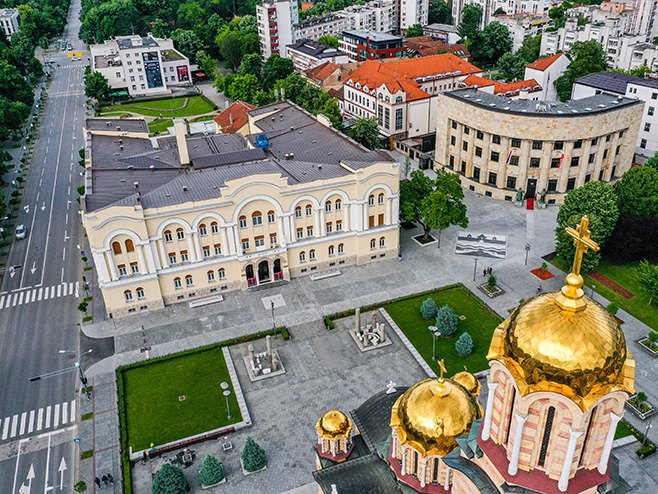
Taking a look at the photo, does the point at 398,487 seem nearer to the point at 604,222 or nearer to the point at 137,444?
the point at 137,444

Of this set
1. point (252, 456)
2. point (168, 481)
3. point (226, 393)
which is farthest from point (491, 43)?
point (168, 481)

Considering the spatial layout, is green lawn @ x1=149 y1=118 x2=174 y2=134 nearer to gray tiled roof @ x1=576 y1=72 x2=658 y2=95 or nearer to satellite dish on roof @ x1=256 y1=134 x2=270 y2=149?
satellite dish on roof @ x1=256 y1=134 x2=270 y2=149

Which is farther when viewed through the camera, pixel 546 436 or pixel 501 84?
pixel 501 84

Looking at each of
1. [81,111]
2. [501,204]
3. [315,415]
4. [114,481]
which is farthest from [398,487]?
[81,111]

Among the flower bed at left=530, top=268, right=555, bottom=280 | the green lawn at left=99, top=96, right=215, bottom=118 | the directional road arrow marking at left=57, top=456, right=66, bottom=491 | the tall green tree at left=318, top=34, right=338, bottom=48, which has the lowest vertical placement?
the directional road arrow marking at left=57, top=456, right=66, bottom=491

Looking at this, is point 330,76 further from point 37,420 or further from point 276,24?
point 37,420

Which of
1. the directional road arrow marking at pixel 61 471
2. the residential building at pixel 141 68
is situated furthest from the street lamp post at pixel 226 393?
the residential building at pixel 141 68

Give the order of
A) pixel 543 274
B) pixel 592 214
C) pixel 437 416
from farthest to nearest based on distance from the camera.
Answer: pixel 543 274
pixel 592 214
pixel 437 416

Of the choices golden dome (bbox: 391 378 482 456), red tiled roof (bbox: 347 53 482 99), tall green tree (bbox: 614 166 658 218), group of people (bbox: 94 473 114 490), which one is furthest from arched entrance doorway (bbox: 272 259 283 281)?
red tiled roof (bbox: 347 53 482 99)
